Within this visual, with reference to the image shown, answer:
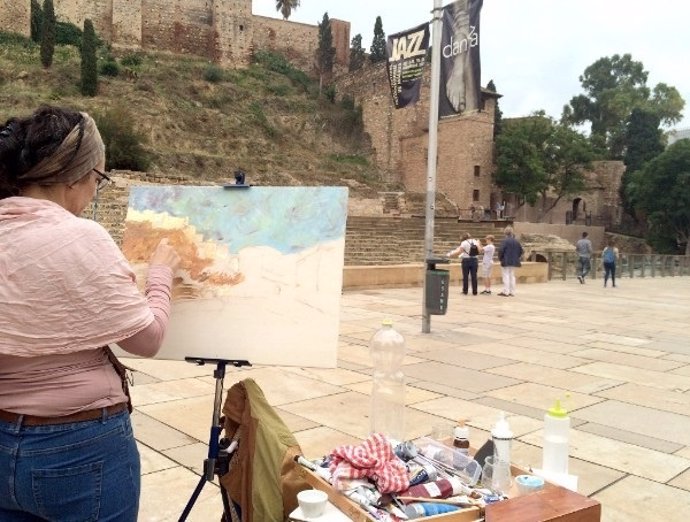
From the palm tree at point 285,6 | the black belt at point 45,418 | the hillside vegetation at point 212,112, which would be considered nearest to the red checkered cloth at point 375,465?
the black belt at point 45,418

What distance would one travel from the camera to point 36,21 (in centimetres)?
5378

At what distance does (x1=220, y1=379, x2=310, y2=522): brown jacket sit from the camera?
249 cm

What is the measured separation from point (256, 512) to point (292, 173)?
45022mm

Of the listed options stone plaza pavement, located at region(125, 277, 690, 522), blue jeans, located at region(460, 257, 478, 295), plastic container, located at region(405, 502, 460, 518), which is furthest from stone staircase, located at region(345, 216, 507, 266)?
plastic container, located at region(405, 502, 460, 518)

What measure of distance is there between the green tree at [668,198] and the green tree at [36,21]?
4907 cm

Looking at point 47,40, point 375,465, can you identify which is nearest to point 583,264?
point 375,465

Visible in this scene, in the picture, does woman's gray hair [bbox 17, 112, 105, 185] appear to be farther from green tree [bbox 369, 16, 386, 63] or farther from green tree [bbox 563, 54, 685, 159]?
green tree [bbox 369, 16, 386, 63]

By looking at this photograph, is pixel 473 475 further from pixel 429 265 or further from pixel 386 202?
pixel 386 202

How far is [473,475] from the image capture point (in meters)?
2.67

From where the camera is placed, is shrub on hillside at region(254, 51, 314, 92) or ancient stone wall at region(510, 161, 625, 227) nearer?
ancient stone wall at region(510, 161, 625, 227)

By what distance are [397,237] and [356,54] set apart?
45.0 metres

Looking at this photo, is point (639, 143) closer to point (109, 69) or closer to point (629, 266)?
point (629, 266)

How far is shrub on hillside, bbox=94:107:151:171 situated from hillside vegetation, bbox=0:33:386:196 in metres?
0.62

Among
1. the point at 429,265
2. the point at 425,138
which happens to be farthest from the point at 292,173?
the point at 429,265
